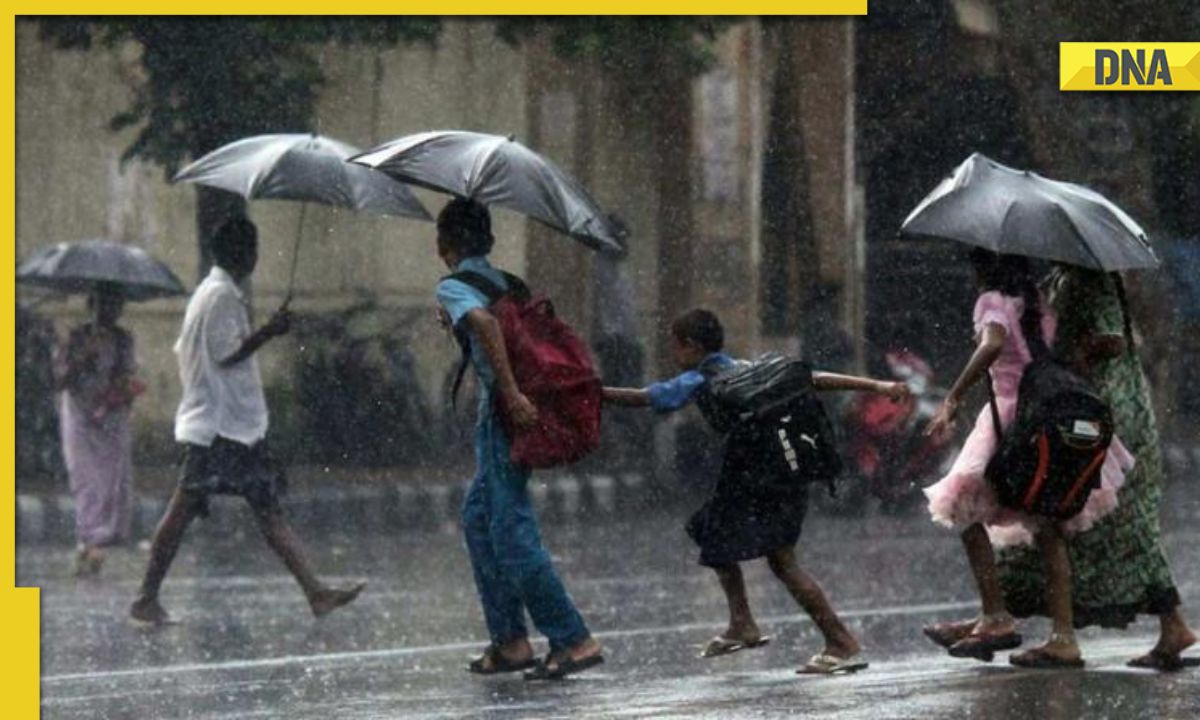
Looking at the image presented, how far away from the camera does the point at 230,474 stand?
42.0 ft

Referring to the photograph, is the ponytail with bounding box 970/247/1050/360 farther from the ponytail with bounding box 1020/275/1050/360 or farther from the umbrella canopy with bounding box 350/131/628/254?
the umbrella canopy with bounding box 350/131/628/254

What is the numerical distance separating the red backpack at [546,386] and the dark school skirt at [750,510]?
422mm

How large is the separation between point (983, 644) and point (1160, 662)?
1.78 ft

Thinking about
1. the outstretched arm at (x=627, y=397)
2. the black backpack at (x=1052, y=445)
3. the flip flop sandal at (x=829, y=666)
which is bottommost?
the flip flop sandal at (x=829, y=666)

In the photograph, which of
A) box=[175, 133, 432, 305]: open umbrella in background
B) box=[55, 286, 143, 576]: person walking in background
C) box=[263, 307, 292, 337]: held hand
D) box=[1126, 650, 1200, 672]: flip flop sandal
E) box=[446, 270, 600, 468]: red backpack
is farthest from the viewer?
box=[55, 286, 143, 576]: person walking in background

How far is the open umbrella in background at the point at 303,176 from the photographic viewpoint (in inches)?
450

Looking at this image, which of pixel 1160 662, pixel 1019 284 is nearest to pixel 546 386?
pixel 1019 284

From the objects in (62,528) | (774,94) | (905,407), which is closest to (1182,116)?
(774,94)

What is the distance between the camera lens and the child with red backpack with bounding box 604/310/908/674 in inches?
383

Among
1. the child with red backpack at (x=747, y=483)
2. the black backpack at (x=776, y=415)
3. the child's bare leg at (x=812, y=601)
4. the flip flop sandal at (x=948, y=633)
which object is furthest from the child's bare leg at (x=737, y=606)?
A: the flip flop sandal at (x=948, y=633)

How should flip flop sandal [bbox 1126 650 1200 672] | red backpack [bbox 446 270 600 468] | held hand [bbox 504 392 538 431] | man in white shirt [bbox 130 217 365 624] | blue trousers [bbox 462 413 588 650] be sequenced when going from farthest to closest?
man in white shirt [bbox 130 217 365 624] → flip flop sandal [bbox 1126 650 1200 672] → blue trousers [bbox 462 413 588 650] → red backpack [bbox 446 270 600 468] → held hand [bbox 504 392 538 431]

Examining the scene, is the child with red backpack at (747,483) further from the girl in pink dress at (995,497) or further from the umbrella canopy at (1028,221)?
the umbrella canopy at (1028,221)

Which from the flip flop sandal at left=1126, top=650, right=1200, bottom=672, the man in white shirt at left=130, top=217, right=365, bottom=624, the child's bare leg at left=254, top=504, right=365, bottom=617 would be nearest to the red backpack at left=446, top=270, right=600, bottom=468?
the flip flop sandal at left=1126, top=650, right=1200, bottom=672

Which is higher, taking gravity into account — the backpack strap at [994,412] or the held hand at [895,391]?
the held hand at [895,391]
